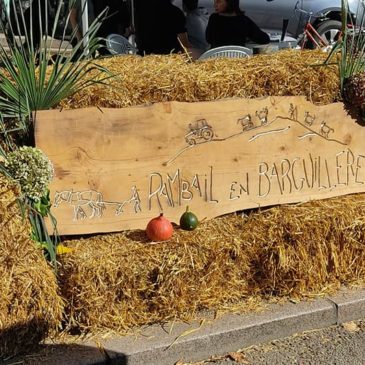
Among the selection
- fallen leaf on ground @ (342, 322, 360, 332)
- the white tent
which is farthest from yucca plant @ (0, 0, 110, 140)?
fallen leaf on ground @ (342, 322, 360, 332)

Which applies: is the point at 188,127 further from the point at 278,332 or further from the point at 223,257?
the point at 278,332

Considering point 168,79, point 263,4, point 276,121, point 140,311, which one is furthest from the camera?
point 263,4

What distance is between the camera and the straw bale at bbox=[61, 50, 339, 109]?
12.6 feet

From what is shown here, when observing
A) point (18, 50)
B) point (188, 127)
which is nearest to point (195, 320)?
point (188, 127)

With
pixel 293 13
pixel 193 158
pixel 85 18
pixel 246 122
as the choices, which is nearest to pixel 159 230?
pixel 193 158

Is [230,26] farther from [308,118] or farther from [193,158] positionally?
[193,158]

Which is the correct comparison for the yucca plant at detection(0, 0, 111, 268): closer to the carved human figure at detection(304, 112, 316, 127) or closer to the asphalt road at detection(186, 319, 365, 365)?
the asphalt road at detection(186, 319, 365, 365)

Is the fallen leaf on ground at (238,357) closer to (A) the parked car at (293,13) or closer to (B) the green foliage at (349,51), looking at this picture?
(B) the green foliage at (349,51)

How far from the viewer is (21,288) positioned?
10.3ft

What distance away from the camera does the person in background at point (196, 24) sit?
8.95 m

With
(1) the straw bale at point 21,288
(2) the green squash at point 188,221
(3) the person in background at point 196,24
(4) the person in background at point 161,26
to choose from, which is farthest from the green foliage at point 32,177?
(3) the person in background at point 196,24

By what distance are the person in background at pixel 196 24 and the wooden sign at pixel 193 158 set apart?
444cm

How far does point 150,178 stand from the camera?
3.96m

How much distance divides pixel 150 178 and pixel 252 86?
2.86ft
